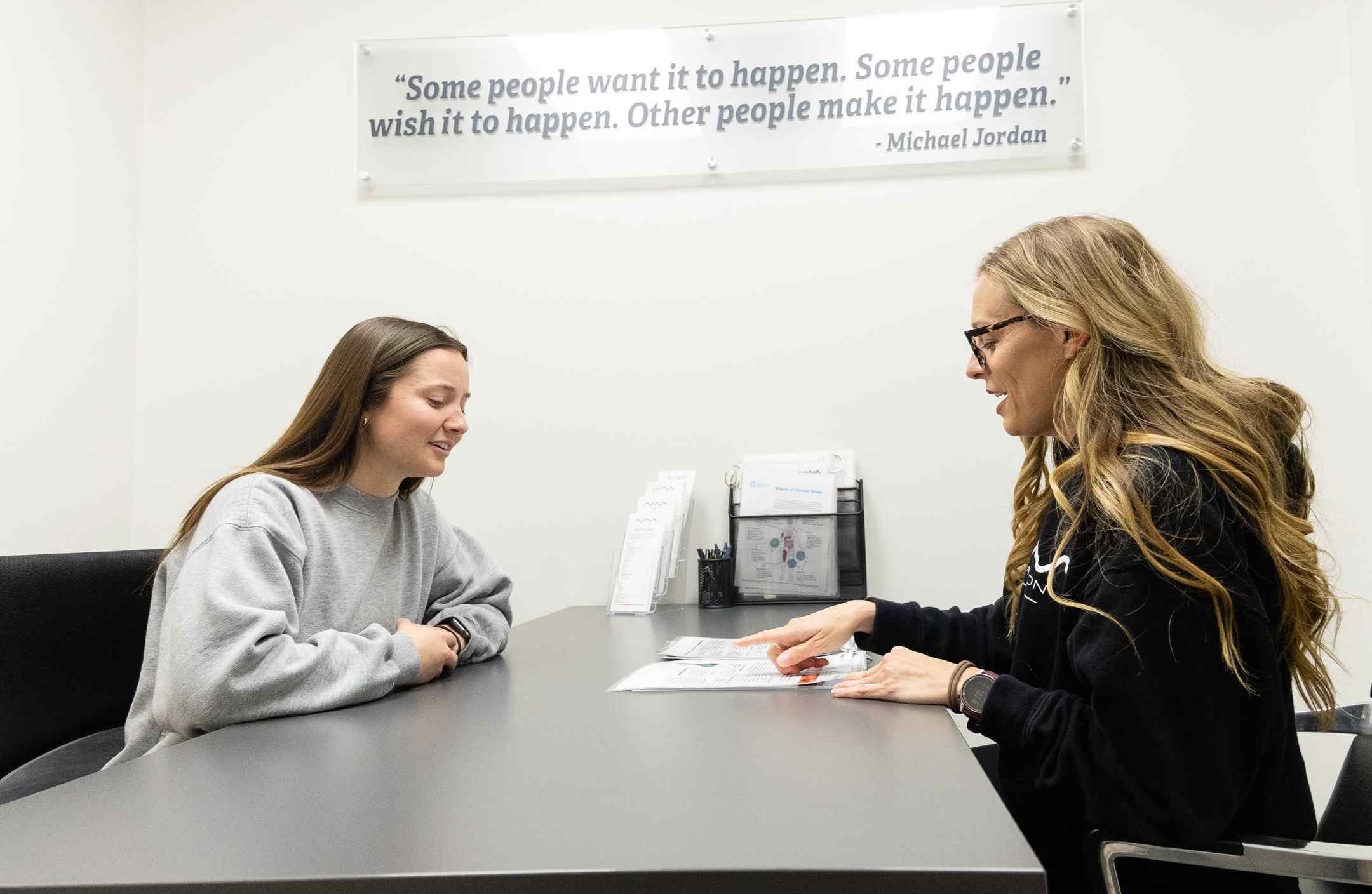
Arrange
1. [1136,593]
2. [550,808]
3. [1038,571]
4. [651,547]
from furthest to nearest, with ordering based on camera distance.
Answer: [651,547] → [1038,571] → [1136,593] → [550,808]

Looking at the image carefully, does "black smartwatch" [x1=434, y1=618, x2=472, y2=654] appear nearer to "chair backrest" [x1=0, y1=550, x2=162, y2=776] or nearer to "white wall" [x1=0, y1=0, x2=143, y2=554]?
"chair backrest" [x1=0, y1=550, x2=162, y2=776]

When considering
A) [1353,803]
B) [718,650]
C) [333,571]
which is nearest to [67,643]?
[333,571]

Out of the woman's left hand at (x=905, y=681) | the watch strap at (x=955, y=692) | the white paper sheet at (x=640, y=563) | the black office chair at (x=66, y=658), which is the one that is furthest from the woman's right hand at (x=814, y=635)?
the black office chair at (x=66, y=658)

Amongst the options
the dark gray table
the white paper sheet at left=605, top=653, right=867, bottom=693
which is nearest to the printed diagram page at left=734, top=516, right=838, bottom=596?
the white paper sheet at left=605, top=653, right=867, bottom=693

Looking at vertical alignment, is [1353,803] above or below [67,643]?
below

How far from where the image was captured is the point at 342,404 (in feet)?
4.95

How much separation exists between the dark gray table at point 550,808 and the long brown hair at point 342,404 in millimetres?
468

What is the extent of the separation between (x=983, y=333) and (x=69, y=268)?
2.11m

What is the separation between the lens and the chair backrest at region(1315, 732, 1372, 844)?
1143 mm

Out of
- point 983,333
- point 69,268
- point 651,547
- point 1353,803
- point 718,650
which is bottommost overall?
point 1353,803

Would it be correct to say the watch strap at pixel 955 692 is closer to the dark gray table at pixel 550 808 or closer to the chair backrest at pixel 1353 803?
the dark gray table at pixel 550 808

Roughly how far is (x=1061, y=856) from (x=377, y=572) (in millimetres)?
1009

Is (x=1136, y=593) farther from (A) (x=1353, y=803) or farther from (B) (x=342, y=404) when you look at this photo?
(B) (x=342, y=404)

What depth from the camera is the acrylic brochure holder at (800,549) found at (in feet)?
7.26
